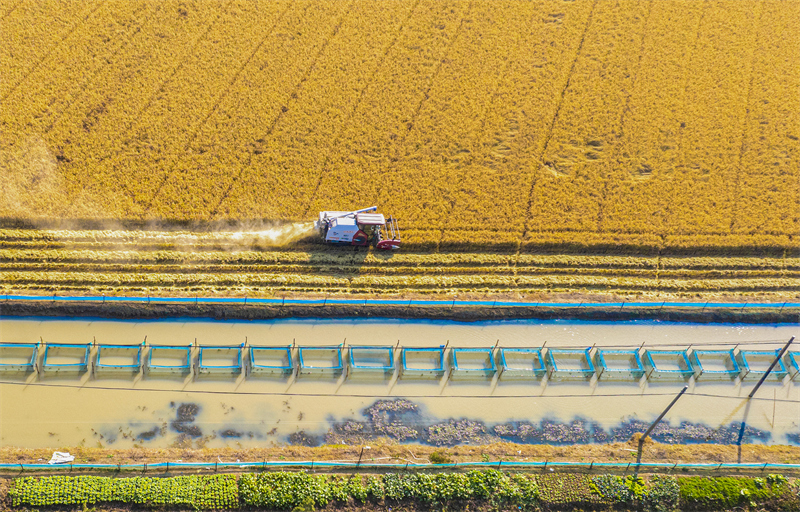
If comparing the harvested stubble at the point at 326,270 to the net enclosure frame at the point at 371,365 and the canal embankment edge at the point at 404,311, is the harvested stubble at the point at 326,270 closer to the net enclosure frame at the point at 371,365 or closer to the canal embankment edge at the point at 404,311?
the canal embankment edge at the point at 404,311

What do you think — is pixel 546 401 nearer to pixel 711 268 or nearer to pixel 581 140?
pixel 711 268

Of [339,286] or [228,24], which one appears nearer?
[339,286]

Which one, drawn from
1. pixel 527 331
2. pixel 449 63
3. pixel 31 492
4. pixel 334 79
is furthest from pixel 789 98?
pixel 31 492

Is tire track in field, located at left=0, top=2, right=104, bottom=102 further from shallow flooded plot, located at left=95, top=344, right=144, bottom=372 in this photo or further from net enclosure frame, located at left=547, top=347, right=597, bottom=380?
net enclosure frame, located at left=547, top=347, right=597, bottom=380

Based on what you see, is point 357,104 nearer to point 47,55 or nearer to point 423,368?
point 423,368

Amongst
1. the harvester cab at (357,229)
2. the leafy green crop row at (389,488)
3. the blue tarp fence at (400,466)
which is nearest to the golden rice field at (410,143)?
the harvester cab at (357,229)

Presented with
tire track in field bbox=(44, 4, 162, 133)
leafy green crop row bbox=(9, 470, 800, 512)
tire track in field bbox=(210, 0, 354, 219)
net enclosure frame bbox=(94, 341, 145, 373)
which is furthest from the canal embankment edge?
tire track in field bbox=(44, 4, 162, 133)

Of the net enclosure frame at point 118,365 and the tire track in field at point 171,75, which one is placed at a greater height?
the tire track in field at point 171,75

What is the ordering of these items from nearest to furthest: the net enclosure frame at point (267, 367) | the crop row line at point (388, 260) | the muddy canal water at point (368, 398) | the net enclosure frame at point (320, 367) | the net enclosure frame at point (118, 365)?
the muddy canal water at point (368, 398)
the net enclosure frame at point (118, 365)
the net enclosure frame at point (267, 367)
the net enclosure frame at point (320, 367)
the crop row line at point (388, 260)
